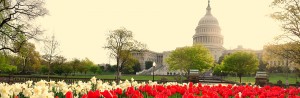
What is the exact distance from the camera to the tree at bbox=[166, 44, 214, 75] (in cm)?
7406

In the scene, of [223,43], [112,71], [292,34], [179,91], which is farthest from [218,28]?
[179,91]

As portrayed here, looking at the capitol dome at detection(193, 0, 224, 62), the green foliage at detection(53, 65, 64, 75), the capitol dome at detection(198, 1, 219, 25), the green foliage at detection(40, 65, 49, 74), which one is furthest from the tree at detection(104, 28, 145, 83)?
the capitol dome at detection(198, 1, 219, 25)

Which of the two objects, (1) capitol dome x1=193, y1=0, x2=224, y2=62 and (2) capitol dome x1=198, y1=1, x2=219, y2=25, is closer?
(1) capitol dome x1=193, y1=0, x2=224, y2=62

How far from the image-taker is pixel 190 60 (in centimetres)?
7481

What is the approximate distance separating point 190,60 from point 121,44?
81.2 ft

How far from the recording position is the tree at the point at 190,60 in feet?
243

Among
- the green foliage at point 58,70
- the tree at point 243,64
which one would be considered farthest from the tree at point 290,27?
the green foliage at point 58,70

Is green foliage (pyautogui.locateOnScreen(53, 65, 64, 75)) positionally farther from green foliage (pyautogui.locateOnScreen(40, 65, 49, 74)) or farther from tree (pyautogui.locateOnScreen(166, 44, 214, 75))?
tree (pyautogui.locateOnScreen(166, 44, 214, 75))

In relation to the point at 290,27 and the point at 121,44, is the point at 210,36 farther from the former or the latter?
the point at 290,27

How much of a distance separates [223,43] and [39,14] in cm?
13237

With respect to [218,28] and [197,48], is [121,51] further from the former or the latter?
[218,28]

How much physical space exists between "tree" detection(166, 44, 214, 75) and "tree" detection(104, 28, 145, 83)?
21.7 meters

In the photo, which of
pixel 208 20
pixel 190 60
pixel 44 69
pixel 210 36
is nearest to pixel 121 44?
pixel 190 60

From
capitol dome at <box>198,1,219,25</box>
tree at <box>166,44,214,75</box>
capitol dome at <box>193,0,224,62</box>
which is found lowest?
tree at <box>166,44,214,75</box>
